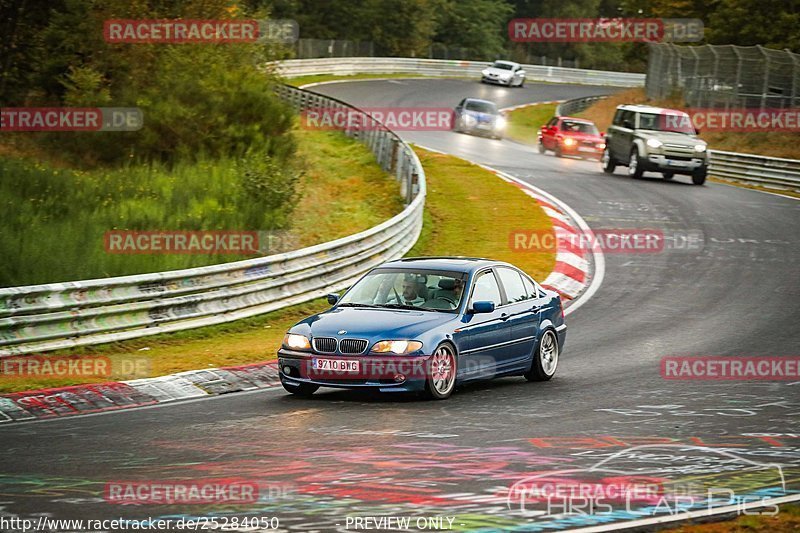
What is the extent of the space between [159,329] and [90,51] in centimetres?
2648

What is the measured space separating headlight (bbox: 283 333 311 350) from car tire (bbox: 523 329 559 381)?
2994mm

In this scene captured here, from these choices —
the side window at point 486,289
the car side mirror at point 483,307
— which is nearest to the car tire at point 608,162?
the side window at point 486,289

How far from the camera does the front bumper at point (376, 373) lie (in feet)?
37.5

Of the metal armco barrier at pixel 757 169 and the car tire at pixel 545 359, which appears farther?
the metal armco barrier at pixel 757 169

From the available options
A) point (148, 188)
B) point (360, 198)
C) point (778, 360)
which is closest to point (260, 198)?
point (148, 188)

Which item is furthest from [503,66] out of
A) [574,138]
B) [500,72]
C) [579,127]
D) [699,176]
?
[699,176]

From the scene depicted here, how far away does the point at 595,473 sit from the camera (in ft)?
27.1

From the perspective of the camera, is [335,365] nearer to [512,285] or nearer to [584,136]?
[512,285]

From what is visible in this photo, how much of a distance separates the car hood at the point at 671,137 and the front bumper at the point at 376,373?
2270 cm

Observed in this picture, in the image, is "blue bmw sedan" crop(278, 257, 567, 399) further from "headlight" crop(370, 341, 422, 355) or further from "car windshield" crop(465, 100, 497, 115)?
"car windshield" crop(465, 100, 497, 115)

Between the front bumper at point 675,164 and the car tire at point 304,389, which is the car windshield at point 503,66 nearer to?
the front bumper at point 675,164

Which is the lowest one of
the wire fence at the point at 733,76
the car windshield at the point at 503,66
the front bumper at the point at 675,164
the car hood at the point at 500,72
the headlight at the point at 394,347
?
the headlight at the point at 394,347

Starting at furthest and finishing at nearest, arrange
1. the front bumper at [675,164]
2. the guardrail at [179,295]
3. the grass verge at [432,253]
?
the front bumper at [675,164] < the grass verge at [432,253] < the guardrail at [179,295]

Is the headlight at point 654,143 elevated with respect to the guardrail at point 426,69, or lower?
lower
